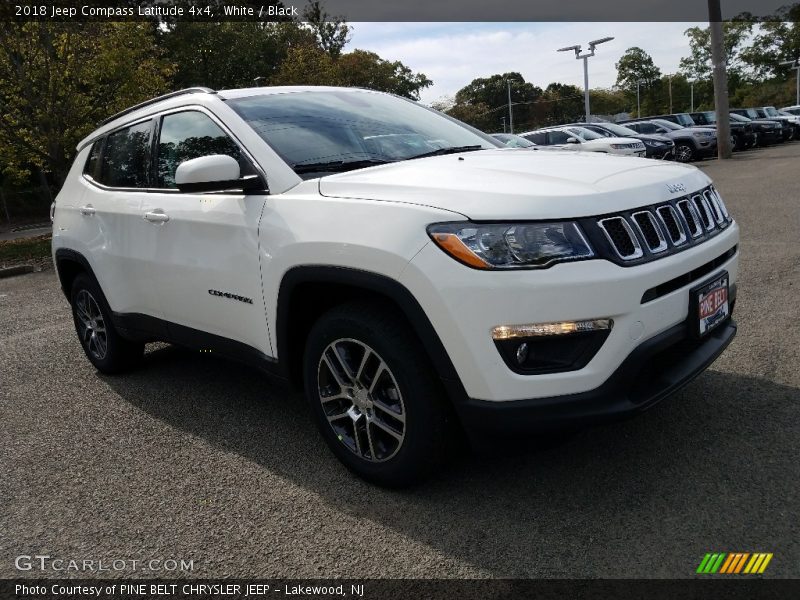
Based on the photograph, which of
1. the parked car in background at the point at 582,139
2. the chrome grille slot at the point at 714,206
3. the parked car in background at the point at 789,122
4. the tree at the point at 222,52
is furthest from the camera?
the tree at the point at 222,52

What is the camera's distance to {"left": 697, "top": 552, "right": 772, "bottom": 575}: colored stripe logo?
235 centimetres

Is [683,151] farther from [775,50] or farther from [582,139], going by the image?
[775,50]

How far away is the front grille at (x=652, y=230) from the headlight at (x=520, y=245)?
0.25ft

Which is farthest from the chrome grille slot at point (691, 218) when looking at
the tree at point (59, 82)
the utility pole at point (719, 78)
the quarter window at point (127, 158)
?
the utility pole at point (719, 78)

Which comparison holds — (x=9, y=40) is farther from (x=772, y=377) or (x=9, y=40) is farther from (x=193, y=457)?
(x=772, y=377)

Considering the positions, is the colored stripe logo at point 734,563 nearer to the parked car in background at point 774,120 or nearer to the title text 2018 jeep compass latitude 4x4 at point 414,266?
the title text 2018 jeep compass latitude 4x4 at point 414,266

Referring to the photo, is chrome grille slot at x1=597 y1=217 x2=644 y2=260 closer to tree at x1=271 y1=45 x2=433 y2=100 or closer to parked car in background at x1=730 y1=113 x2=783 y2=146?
tree at x1=271 y1=45 x2=433 y2=100

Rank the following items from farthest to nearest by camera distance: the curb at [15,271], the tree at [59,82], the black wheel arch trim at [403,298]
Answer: the tree at [59,82] → the curb at [15,271] → the black wheel arch trim at [403,298]

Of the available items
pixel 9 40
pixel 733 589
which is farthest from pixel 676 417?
pixel 9 40

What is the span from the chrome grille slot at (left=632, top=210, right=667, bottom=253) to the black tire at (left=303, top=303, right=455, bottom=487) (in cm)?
94

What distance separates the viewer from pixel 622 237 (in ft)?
8.41

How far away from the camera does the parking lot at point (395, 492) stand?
257 cm

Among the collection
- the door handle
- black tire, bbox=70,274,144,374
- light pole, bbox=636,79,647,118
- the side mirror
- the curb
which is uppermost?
light pole, bbox=636,79,647,118

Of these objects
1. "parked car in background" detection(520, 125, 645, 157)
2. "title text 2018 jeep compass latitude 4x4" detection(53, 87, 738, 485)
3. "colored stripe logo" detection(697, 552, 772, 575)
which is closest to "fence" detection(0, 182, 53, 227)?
"parked car in background" detection(520, 125, 645, 157)
